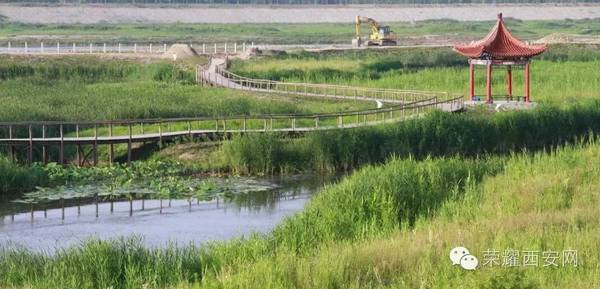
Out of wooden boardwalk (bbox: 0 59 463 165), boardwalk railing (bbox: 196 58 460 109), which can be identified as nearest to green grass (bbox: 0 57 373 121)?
boardwalk railing (bbox: 196 58 460 109)

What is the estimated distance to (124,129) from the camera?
52156mm

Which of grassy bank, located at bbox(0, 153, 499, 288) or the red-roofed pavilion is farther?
the red-roofed pavilion

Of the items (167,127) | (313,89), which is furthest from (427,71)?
(167,127)

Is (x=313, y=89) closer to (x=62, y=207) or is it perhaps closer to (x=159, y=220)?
(x=62, y=207)

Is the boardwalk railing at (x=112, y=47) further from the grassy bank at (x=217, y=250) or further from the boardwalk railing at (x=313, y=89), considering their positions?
the grassy bank at (x=217, y=250)

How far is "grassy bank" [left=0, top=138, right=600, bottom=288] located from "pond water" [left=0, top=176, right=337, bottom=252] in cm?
341

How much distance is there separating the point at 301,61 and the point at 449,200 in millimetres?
56045

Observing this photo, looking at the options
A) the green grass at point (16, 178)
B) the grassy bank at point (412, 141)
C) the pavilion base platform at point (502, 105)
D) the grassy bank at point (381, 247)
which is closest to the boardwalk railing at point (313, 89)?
the pavilion base platform at point (502, 105)

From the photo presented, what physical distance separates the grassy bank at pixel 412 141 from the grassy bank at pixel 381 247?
1259 cm

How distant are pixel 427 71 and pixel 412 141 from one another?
31461mm

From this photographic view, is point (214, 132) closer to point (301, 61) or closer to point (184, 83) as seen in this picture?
point (184, 83)

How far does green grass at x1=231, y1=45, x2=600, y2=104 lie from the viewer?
68.1 meters

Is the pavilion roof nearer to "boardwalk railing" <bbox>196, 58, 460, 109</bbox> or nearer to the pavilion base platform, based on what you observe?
the pavilion base platform

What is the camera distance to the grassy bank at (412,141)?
4647cm
